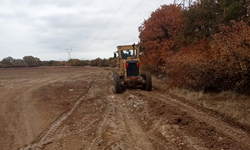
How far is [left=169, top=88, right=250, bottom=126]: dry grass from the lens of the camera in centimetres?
684

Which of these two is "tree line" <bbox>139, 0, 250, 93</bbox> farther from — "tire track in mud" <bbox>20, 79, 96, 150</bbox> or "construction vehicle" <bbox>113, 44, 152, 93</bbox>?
"tire track in mud" <bbox>20, 79, 96, 150</bbox>

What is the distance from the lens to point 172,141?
202 inches

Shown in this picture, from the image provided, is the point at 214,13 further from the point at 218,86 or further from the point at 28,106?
the point at 28,106

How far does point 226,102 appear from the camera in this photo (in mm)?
8625

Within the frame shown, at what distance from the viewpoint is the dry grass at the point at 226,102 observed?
22.4ft

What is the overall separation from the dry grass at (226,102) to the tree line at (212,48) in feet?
2.13

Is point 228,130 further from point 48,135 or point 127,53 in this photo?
point 127,53

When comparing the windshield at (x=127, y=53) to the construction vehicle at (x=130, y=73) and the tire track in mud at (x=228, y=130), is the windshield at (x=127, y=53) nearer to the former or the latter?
the construction vehicle at (x=130, y=73)

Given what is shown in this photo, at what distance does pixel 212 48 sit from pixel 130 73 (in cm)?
502

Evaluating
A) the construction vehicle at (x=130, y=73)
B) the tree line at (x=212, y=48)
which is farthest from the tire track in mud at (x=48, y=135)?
the tree line at (x=212, y=48)

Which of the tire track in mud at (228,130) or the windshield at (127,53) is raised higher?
the windshield at (127,53)

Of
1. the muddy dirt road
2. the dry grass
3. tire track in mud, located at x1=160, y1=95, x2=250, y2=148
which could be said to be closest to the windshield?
the dry grass

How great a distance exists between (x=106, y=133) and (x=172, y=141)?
1.86 m

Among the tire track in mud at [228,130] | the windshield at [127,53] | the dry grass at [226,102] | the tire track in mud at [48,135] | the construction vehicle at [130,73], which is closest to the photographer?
the tire track in mud at [228,130]
